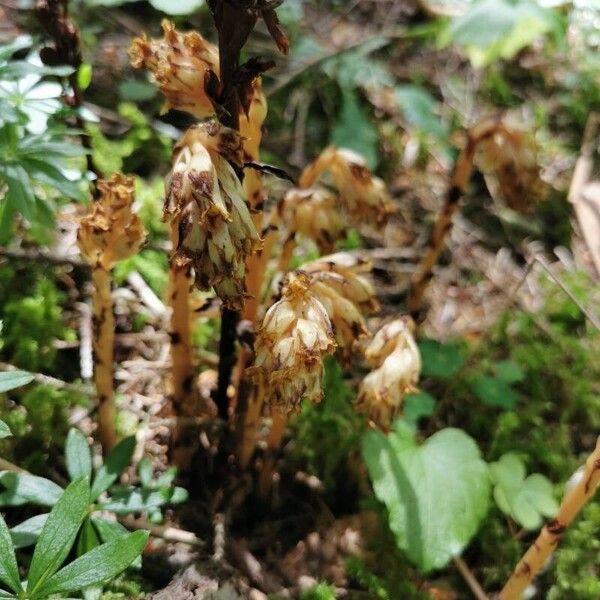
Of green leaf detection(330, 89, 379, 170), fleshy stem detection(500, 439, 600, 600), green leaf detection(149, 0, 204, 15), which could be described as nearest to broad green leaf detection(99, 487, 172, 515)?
fleshy stem detection(500, 439, 600, 600)

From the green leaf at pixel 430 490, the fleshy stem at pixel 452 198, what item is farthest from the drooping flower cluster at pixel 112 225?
the fleshy stem at pixel 452 198

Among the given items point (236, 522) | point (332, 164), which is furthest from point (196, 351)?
point (332, 164)

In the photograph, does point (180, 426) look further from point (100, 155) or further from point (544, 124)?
point (544, 124)

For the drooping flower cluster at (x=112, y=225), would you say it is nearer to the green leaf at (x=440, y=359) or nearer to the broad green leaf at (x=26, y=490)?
the broad green leaf at (x=26, y=490)

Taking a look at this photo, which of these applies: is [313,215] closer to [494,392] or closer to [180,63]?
[180,63]

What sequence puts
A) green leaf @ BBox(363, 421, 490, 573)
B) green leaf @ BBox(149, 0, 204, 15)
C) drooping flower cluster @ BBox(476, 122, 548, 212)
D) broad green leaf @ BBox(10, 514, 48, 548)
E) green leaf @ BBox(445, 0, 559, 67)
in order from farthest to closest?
green leaf @ BBox(445, 0, 559, 67) < green leaf @ BBox(149, 0, 204, 15) < drooping flower cluster @ BBox(476, 122, 548, 212) < green leaf @ BBox(363, 421, 490, 573) < broad green leaf @ BBox(10, 514, 48, 548)

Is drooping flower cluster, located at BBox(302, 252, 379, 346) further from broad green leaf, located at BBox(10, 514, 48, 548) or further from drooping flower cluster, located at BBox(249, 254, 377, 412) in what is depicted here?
broad green leaf, located at BBox(10, 514, 48, 548)
